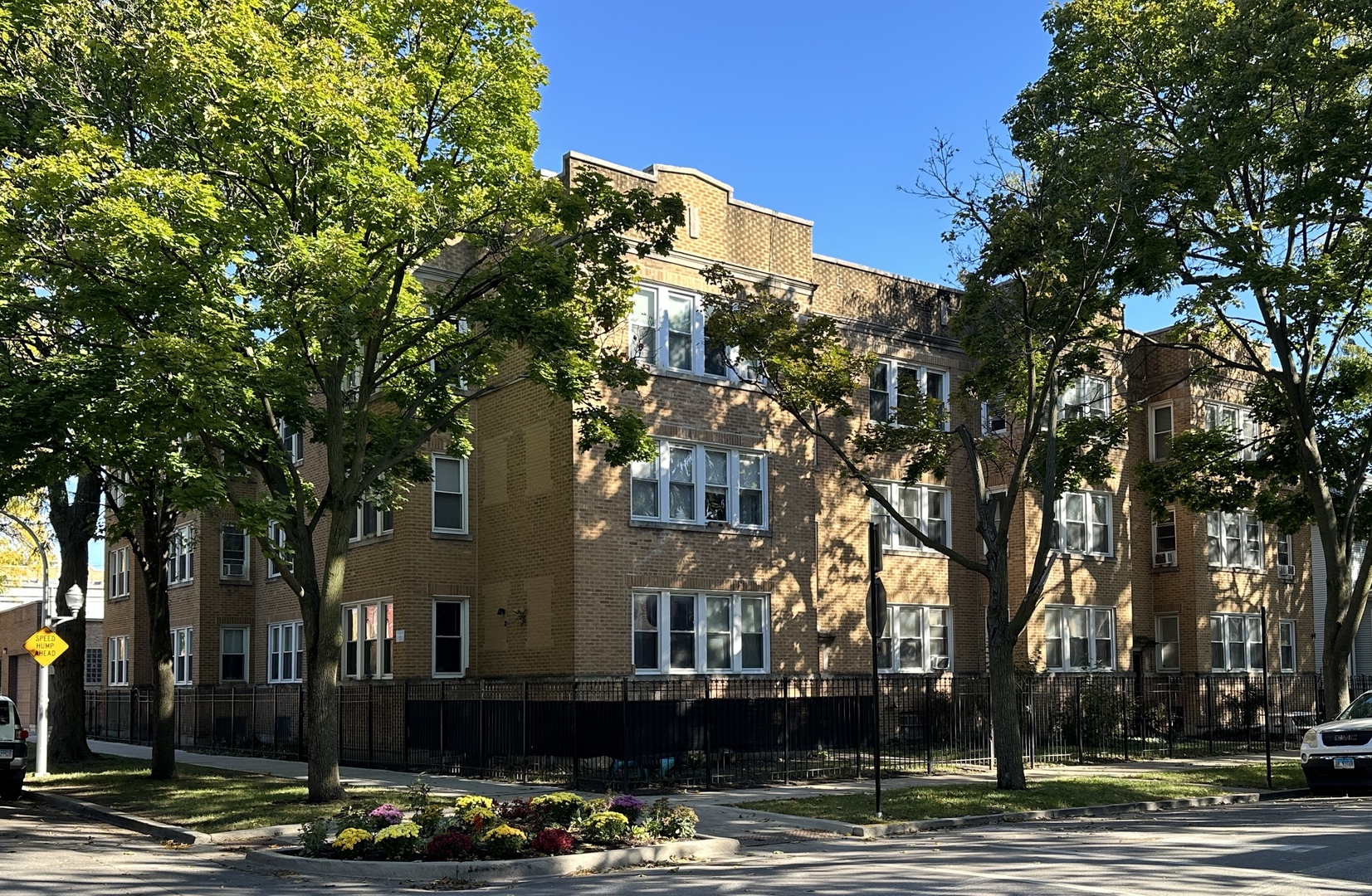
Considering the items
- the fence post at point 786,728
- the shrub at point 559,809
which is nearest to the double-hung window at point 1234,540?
the fence post at point 786,728

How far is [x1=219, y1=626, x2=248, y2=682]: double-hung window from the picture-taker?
38.5 meters

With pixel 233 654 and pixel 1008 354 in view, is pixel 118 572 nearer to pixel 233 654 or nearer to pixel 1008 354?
pixel 233 654

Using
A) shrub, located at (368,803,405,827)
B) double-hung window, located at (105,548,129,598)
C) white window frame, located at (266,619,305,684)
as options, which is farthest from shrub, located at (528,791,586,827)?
double-hung window, located at (105,548,129,598)

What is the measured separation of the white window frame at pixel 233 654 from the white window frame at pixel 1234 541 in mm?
28143

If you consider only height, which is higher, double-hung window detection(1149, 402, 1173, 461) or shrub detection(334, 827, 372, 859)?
double-hung window detection(1149, 402, 1173, 461)

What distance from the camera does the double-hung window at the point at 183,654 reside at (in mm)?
38938

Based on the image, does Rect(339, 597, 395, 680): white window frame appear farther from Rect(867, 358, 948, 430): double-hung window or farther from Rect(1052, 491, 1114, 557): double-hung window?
Rect(1052, 491, 1114, 557): double-hung window

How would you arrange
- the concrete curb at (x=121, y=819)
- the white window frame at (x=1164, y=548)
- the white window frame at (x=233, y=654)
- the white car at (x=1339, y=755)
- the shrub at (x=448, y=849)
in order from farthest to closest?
the white window frame at (x=233, y=654), the white window frame at (x=1164, y=548), the white car at (x=1339, y=755), the concrete curb at (x=121, y=819), the shrub at (x=448, y=849)

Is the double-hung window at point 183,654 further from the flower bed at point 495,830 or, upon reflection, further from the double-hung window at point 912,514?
the flower bed at point 495,830

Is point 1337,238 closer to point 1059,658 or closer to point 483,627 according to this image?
point 1059,658

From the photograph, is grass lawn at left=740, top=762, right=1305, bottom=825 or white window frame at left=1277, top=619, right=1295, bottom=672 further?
white window frame at left=1277, top=619, right=1295, bottom=672

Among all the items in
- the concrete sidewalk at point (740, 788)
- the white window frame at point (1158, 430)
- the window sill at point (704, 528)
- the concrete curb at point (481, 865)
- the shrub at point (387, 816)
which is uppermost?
the white window frame at point (1158, 430)

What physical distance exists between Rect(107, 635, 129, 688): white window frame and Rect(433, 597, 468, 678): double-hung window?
18.9 meters

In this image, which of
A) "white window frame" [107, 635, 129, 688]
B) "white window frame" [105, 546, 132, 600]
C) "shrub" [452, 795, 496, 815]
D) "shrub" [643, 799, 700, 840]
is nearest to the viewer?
"shrub" [452, 795, 496, 815]
